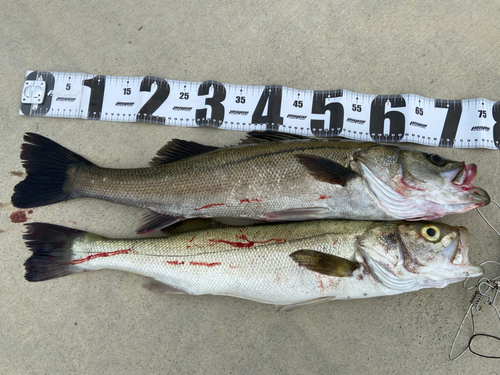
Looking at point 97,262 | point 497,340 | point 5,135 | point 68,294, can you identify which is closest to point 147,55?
point 5,135

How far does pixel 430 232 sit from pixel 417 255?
0.54 feet

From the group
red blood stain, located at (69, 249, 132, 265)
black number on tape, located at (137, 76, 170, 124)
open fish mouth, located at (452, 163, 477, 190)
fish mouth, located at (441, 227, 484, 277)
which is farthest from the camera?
black number on tape, located at (137, 76, 170, 124)

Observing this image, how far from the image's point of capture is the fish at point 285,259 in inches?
74.8

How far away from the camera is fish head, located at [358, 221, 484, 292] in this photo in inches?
73.9

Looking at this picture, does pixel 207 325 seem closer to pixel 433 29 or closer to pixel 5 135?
pixel 5 135

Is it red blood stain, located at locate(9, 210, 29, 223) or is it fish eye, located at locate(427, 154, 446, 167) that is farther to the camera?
red blood stain, located at locate(9, 210, 29, 223)

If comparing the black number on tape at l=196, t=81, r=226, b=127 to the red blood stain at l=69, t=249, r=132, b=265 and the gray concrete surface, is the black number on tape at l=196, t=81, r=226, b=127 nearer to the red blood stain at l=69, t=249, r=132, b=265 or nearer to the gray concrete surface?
the gray concrete surface

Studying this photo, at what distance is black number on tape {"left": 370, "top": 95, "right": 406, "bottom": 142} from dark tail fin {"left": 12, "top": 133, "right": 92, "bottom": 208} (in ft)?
7.07

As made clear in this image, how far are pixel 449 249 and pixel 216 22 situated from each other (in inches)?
94.3

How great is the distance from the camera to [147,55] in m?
2.64

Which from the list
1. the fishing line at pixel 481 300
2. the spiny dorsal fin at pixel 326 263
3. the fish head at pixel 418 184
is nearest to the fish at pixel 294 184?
the fish head at pixel 418 184

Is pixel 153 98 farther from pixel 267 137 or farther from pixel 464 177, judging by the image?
pixel 464 177

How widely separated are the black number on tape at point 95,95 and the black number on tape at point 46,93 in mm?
270

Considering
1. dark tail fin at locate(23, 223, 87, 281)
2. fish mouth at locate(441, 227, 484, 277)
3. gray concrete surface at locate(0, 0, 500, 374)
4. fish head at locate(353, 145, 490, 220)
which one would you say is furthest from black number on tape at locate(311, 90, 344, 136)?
dark tail fin at locate(23, 223, 87, 281)
